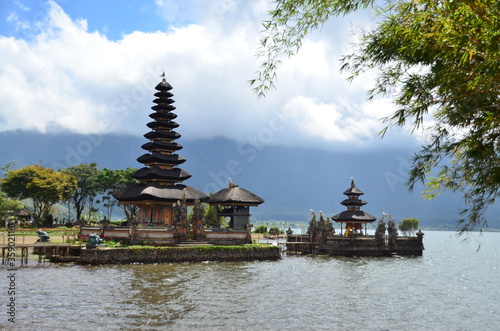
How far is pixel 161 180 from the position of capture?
167 ft

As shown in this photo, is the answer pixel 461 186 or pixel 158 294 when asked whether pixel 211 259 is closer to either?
pixel 158 294

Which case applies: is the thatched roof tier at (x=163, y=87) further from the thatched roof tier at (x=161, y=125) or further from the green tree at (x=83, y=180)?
the green tree at (x=83, y=180)

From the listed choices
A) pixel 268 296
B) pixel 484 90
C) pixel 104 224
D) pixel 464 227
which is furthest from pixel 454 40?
pixel 104 224

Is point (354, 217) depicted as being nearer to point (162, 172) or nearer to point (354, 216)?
point (354, 216)

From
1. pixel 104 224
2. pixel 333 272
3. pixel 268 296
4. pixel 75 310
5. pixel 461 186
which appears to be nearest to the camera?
pixel 461 186

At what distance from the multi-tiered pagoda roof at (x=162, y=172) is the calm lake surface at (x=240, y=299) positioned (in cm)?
1277

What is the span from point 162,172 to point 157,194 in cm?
497

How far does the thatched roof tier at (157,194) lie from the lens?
152ft

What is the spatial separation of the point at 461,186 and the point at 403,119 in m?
2.93

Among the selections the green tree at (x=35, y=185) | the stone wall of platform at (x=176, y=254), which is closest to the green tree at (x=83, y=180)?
the green tree at (x=35, y=185)

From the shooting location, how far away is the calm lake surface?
57.6 feet

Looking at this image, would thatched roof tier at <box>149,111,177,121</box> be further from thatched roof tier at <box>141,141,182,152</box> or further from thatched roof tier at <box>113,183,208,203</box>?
thatched roof tier at <box>113,183,208,203</box>

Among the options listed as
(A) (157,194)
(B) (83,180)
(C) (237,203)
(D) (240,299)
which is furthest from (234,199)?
(B) (83,180)

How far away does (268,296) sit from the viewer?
23.6 meters
